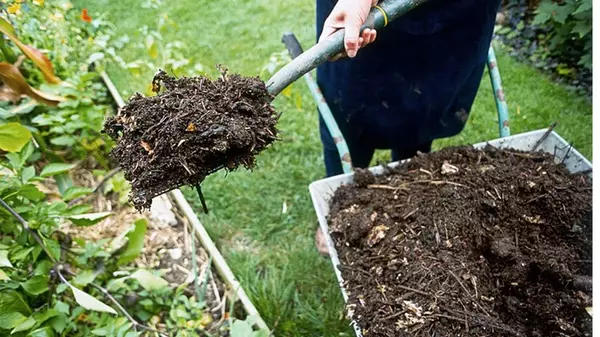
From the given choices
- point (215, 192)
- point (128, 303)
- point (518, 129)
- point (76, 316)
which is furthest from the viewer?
point (518, 129)

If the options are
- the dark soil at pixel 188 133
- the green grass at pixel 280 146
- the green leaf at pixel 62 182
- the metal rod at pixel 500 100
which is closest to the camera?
the dark soil at pixel 188 133

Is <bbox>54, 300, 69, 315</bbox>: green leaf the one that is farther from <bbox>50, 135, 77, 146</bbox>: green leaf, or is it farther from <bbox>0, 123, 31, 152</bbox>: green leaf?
<bbox>50, 135, 77, 146</bbox>: green leaf

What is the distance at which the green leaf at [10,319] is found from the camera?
47.2 inches

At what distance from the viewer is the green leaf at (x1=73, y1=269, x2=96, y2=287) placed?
60.3 inches

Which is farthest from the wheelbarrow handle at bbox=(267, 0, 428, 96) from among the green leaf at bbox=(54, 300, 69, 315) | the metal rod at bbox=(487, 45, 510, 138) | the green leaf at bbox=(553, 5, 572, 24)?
the green leaf at bbox=(553, 5, 572, 24)

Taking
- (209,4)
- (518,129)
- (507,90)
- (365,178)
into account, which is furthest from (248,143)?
(209,4)

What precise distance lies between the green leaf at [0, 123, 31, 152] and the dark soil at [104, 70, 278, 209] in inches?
11.8

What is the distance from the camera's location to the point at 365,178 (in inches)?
53.6

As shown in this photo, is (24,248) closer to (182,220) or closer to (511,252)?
(182,220)

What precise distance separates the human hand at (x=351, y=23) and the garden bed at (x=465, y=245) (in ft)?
1.32

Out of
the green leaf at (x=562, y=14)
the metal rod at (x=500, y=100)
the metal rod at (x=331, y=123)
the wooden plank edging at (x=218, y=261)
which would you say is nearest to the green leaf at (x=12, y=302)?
the wooden plank edging at (x=218, y=261)

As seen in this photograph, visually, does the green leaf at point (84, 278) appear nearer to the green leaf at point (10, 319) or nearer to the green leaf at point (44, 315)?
the green leaf at point (44, 315)

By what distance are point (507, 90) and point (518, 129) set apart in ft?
1.22

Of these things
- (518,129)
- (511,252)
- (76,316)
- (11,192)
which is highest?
(11,192)
